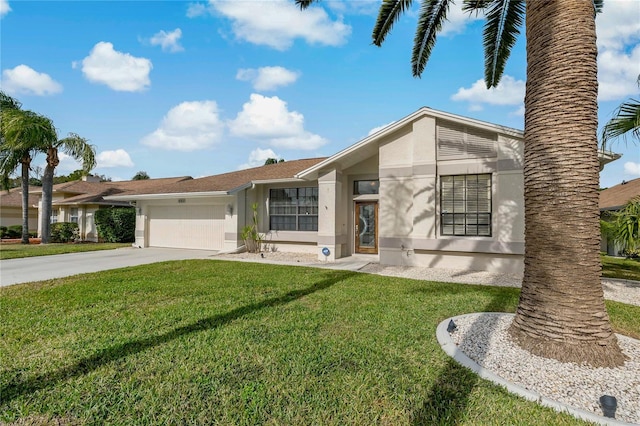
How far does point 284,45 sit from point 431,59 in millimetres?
5567

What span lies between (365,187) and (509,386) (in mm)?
11720

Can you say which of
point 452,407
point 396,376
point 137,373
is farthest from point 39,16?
point 452,407

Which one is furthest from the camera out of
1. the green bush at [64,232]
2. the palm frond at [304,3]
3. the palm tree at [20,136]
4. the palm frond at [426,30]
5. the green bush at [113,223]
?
the green bush at [64,232]

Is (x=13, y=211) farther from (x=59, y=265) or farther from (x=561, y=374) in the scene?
(x=561, y=374)

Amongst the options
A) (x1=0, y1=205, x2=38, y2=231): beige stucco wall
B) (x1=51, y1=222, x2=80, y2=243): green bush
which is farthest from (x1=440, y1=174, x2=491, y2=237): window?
(x1=0, y1=205, x2=38, y2=231): beige stucco wall

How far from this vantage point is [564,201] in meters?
4.31

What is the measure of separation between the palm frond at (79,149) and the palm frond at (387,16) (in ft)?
68.9

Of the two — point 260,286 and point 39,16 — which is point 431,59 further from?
point 39,16

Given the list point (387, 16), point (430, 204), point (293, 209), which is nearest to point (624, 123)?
point (430, 204)

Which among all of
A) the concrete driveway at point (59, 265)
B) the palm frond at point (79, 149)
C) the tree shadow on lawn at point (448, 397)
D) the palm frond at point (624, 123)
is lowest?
the concrete driveway at point (59, 265)

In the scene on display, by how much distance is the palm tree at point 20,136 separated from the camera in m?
19.4

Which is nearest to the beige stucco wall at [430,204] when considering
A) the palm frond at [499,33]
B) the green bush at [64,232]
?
the palm frond at [499,33]

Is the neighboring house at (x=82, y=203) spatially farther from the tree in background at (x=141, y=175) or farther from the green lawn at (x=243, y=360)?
the tree in background at (x=141, y=175)

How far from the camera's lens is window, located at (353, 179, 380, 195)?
14.6m
